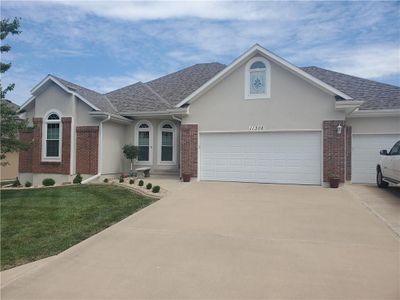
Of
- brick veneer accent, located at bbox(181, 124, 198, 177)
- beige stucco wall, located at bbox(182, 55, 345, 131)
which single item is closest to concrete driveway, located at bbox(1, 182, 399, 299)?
beige stucco wall, located at bbox(182, 55, 345, 131)

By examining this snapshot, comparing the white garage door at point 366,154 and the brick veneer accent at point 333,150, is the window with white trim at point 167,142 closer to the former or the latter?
the brick veneer accent at point 333,150

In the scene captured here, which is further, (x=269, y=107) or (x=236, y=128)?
(x=236, y=128)

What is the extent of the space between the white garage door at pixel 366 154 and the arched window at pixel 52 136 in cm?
1402

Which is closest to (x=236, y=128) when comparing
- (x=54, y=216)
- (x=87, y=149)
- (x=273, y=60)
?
(x=273, y=60)

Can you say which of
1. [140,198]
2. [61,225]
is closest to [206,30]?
[140,198]

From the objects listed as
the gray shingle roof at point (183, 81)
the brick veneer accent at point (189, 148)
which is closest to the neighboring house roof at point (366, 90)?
the gray shingle roof at point (183, 81)

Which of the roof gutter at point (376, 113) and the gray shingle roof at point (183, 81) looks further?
the gray shingle roof at point (183, 81)

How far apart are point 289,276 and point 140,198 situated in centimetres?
681

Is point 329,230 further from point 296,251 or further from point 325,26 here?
point 325,26

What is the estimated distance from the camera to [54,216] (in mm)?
8641

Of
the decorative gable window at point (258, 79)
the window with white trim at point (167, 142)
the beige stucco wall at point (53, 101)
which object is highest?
the decorative gable window at point (258, 79)

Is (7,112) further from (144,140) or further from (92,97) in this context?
(144,140)

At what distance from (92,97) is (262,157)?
9198 millimetres

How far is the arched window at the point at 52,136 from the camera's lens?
1688cm
